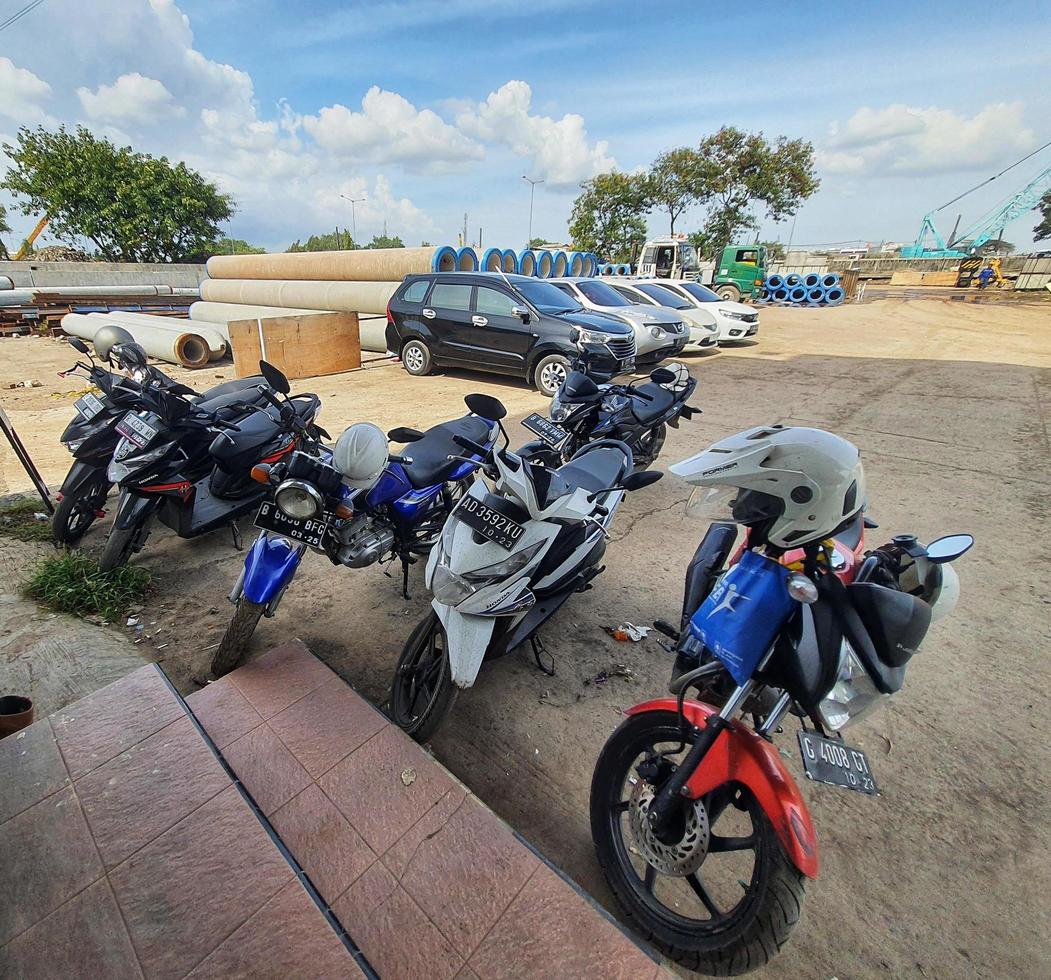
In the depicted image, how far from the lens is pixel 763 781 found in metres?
1.29

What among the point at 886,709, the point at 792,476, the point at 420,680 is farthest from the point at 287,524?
the point at 886,709

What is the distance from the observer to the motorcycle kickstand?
8.50ft

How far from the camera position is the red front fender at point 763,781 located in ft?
4.00

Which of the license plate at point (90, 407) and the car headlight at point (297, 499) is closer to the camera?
the car headlight at point (297, 499)

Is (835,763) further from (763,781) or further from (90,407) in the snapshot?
(90,407)

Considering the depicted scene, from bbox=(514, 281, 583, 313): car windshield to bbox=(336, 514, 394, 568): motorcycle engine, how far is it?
582 cm

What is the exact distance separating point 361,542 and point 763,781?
2.05 metres

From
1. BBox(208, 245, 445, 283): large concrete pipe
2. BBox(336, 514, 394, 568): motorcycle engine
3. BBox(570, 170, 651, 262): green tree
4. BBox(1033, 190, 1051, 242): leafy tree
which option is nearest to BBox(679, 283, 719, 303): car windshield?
BBox(208, 245, 445, 283): large concrete pipe

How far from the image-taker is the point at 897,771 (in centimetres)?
207

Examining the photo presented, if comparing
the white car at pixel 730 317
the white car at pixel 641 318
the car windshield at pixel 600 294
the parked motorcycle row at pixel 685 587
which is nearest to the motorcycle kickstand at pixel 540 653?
the parked motorcycle row at pixel 685 587

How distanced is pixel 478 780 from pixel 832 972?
4.05 ft

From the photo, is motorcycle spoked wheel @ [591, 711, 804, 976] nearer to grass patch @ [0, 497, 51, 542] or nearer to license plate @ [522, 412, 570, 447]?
license plate @ [522, 412, 570, 447]

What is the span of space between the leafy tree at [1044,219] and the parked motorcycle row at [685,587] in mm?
72387

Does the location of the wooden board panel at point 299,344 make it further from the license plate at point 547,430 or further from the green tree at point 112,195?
the green tree at point 112,195
